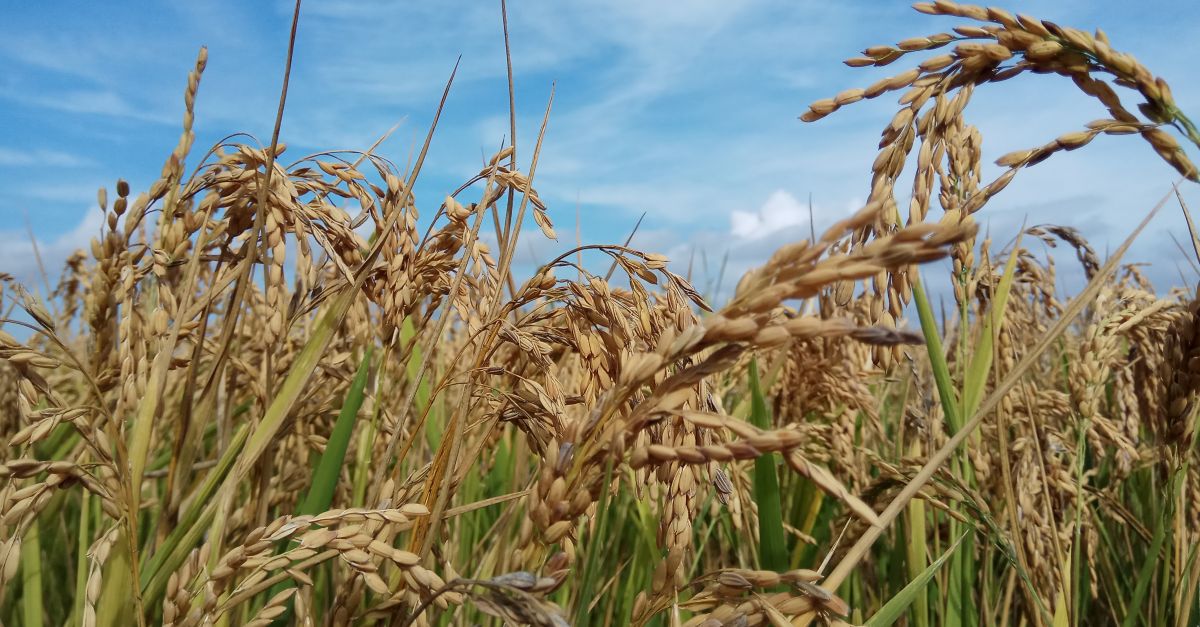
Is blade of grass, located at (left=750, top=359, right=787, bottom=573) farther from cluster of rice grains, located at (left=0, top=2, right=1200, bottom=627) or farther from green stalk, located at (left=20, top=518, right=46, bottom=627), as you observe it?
green stalk, located at (left=20, top=518, right=46, bottom=627)

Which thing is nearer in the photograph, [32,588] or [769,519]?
[769,519]

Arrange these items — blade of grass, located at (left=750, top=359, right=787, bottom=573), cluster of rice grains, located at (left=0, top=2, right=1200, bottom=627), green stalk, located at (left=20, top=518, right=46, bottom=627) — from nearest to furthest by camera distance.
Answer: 1. cluster of rice grains, located at (left=0, top=2, right=1200, bottom=627)
2. blade of grass, located at (left=750, top=359, right=787, bottom=573)
3. green stalk, located at (left=20, top=518, right=46, bottom=627)

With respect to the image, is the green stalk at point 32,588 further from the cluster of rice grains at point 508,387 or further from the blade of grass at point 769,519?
the blade of grass at point 769,519

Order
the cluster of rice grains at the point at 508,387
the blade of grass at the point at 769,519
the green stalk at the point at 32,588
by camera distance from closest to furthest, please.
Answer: the cluster of rice grains at the point at 508,387 < the blade of grass at the point at 769,519 < the green stalk at the point at 32,588

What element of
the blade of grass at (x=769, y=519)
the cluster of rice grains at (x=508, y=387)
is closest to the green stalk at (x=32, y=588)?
the cluster of rice grains at (x=508, y=387)

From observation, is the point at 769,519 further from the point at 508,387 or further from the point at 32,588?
the point at 32,588

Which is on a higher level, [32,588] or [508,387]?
[508,387]

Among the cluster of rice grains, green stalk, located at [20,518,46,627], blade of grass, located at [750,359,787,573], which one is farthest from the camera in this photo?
green stalk, located at [20,518,46,627]

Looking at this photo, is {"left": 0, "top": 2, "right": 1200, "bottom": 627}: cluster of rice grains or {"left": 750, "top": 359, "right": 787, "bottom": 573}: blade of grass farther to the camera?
{"left": 750, "top": 359, "right": 787, "bottom": 573}: blade of grass

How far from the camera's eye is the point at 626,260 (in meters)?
1.28

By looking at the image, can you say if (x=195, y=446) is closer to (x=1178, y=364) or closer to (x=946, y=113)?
(x=946, y=113)

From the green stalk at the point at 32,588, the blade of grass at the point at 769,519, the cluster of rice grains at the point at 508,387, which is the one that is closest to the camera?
the cluster of rice grains at the point at 508,387

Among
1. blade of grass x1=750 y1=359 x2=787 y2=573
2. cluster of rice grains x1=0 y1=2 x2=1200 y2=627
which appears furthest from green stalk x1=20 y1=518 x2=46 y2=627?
blade of grass x1=750 y1=359 x2=787 y2=573

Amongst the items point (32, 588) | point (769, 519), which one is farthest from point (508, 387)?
point (32, 588)
